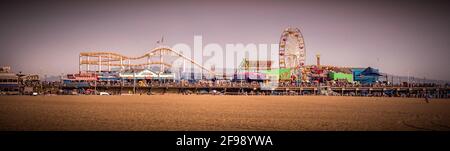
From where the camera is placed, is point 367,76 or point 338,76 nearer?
point 367,76

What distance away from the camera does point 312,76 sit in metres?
65.1

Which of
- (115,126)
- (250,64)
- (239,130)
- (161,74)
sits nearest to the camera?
(239,130)

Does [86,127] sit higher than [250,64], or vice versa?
[250,64]

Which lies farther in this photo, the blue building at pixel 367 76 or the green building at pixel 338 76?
the green building at pixel 338 76

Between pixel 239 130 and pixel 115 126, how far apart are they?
13.0ft

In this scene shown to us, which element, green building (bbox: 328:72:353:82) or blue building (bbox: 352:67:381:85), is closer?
blue building (bbox: 352:67:381:85)

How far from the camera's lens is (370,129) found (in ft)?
38.5
